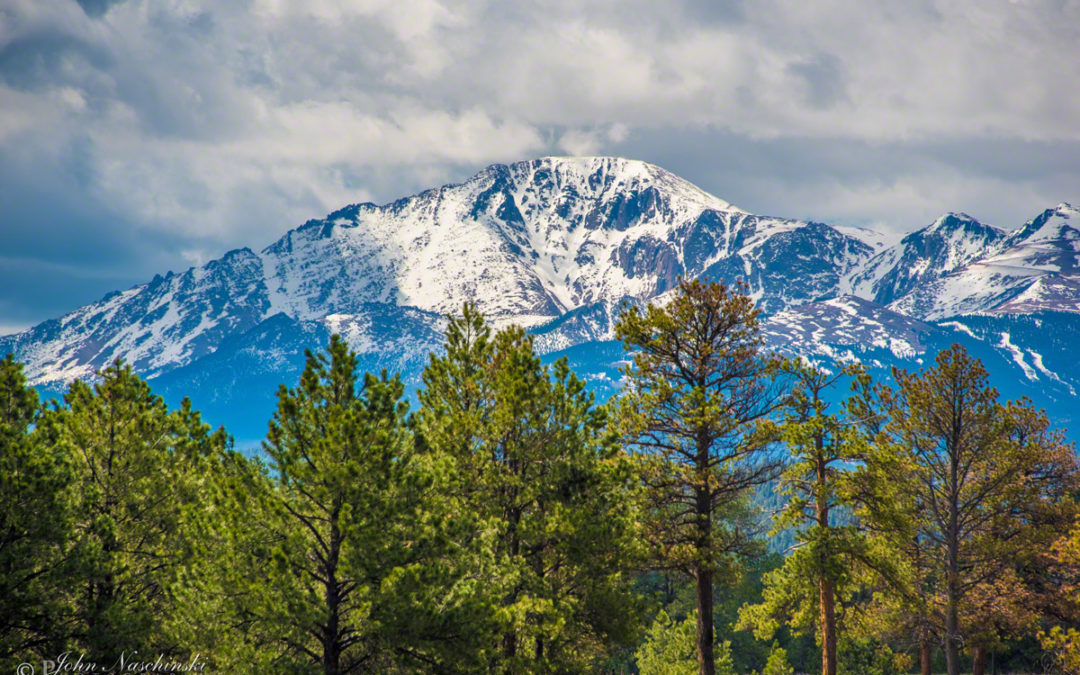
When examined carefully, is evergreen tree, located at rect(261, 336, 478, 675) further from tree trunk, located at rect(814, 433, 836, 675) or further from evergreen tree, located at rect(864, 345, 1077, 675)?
evergreen tree, located at rect(864, 345, 1077, 675)

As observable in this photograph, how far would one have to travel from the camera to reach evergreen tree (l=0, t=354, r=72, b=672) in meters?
11.7

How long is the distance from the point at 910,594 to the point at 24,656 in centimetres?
2180

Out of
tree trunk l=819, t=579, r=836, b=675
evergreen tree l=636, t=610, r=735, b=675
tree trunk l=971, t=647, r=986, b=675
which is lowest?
evergreen tree l=636, t=610, r=735, b=675

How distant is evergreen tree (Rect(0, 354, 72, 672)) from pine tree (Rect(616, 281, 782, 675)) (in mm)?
12473

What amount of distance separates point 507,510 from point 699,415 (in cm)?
538

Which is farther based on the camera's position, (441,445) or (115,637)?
(441,445)

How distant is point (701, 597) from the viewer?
57.4ft

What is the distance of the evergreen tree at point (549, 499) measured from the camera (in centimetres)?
1538

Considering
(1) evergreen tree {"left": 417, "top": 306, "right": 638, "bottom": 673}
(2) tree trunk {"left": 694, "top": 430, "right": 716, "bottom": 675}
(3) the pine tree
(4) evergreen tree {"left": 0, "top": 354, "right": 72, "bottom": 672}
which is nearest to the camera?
(4) evergreen tree {"left": 0, "top": 354, "right": 72, "bottom": 672}

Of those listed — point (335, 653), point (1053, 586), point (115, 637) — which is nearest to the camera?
point (335, 653)

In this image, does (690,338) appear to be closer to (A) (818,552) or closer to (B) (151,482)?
(A) (818,552)

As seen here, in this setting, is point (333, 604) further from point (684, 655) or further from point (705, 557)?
point (684, 655)

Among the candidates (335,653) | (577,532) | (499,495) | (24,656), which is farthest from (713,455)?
(24,656)

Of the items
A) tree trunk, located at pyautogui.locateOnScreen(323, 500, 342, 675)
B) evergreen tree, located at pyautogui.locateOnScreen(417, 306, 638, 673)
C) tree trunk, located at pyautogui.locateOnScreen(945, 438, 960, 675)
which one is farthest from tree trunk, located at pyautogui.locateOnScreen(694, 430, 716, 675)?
tree trunk, located at pyautogui.locateOnScreen(323, 500, 342, 675)
